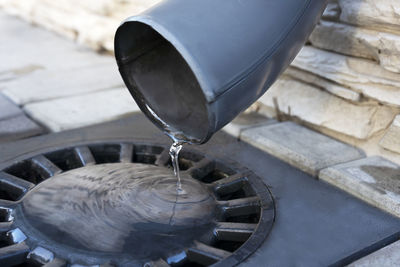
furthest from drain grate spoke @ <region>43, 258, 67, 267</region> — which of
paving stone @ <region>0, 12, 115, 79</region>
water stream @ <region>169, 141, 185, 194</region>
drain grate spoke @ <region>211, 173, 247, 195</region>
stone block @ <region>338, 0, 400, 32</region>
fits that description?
paving stone @ <region>0, 12, 115, 79</region>

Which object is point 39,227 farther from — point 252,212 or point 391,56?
point 391,56

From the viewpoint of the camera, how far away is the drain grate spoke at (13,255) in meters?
1.09

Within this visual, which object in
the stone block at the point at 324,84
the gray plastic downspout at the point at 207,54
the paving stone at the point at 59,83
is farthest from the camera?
the paving stone at the point at 59,83

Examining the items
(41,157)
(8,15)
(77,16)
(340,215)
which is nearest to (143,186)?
(41,157)

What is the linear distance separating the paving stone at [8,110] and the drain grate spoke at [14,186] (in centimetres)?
51

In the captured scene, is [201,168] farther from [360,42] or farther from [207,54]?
[360,42]

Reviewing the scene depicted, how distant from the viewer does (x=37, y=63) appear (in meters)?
2.62

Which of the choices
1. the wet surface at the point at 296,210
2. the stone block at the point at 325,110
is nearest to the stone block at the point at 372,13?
the stone block at the point at 325,110

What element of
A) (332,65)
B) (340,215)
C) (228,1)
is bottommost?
(340,215)

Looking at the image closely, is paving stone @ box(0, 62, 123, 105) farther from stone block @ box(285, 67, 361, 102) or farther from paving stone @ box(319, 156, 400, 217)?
paving stone @ box(319, 156, 400, 217)

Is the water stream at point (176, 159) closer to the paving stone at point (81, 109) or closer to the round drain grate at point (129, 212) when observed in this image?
the round drain grate at point (129, 212)

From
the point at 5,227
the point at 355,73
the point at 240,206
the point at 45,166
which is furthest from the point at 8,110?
the point at 355,73

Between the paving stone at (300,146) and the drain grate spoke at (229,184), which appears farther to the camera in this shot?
the paving stone at (300,146)

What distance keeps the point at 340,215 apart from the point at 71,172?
31.4 inches
